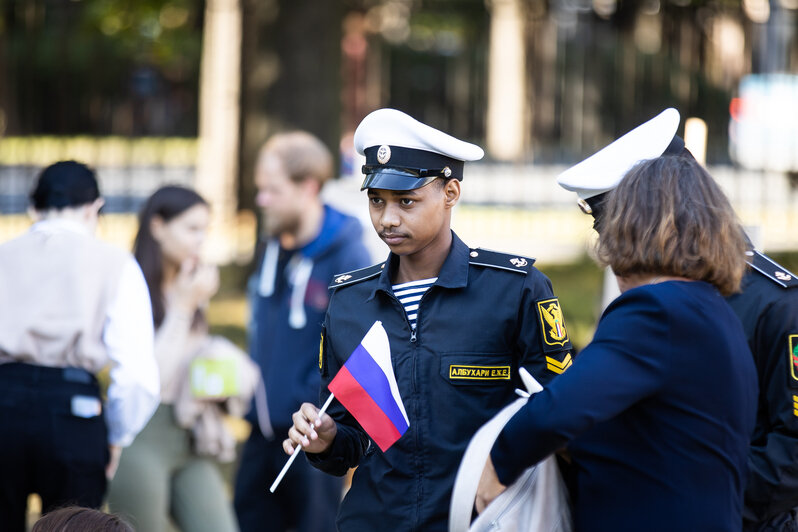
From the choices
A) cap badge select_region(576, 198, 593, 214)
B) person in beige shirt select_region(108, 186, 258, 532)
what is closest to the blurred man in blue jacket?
person in beige shirt select_region(108, 186, 258, 532)

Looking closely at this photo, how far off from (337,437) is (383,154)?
84 cm

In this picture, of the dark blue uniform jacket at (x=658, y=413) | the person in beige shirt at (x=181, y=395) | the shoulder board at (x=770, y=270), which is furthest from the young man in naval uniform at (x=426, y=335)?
the person in beige shirt at (x=181, y=395)

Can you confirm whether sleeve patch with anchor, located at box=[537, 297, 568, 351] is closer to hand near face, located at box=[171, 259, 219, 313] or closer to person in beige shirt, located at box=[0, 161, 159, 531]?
person in beige shirt, located at box=[0, 161, 159, 531]

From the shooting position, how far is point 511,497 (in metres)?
2.44

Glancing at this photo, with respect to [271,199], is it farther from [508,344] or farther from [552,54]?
[552,54]

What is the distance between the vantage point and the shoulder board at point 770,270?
2.96 m

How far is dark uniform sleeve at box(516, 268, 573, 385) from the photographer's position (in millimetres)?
2842

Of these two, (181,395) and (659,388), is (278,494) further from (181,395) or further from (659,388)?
(659,388)

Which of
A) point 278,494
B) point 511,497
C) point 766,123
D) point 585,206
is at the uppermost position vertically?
point 766,123

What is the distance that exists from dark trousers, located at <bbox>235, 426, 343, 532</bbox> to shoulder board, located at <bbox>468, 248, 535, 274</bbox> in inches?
71.7

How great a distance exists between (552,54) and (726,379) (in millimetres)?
12965

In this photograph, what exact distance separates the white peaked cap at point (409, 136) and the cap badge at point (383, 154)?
16 millimetres

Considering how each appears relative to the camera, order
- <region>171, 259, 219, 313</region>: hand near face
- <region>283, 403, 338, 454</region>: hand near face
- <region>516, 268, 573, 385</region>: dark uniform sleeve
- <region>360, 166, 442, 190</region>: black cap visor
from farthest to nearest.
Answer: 1. <region>171, 259, 219, 313</region>: hand near face
2. <region>360, 166, 442, 190</region>: black cap visor
3. <region>516, 268, 573, 385</region>: dark uniform sleeve
4. <region>283, 403, 338, 454</region>: hand near face

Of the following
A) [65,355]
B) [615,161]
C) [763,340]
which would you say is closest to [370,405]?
[615,161]
